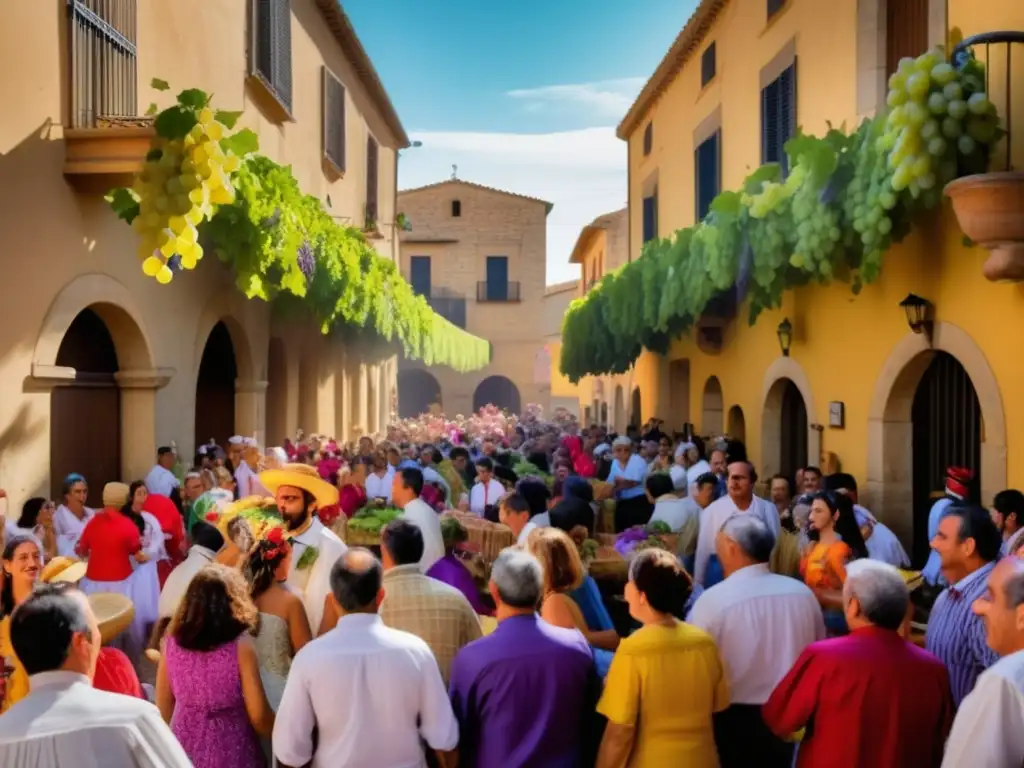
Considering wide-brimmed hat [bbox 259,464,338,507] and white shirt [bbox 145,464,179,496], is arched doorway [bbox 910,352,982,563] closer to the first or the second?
wide-brimmed hat [bbox 259,464,338,507]

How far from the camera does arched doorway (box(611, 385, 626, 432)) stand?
2794 centimetres

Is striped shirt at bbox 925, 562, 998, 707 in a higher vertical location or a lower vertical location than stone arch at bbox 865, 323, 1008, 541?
lower

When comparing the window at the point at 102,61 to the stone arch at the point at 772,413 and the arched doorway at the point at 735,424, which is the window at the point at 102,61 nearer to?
the stone arch at the point at 772,413

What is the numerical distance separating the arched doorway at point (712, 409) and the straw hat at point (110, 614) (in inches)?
538

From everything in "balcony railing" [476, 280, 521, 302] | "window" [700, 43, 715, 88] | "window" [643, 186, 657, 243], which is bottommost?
"window" [643, 186, 657, 243]

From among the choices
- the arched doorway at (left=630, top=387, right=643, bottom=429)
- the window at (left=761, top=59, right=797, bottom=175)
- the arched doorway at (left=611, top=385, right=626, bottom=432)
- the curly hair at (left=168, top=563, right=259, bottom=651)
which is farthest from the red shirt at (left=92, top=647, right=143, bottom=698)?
the arched doorway at (left=611, top=385, right=626, bottom=432)

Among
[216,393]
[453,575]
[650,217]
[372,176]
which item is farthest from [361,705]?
[372,176]

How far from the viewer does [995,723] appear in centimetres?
281

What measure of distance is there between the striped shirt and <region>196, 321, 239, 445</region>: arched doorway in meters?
11.4

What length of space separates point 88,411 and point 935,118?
783 centimetres

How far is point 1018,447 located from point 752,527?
3.80 m

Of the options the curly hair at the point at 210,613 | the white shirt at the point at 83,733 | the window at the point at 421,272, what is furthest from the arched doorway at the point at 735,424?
the window at the point at 421,272

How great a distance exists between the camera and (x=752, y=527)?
439 centimetres

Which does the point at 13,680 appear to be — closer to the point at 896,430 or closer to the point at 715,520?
the point at 715,520
